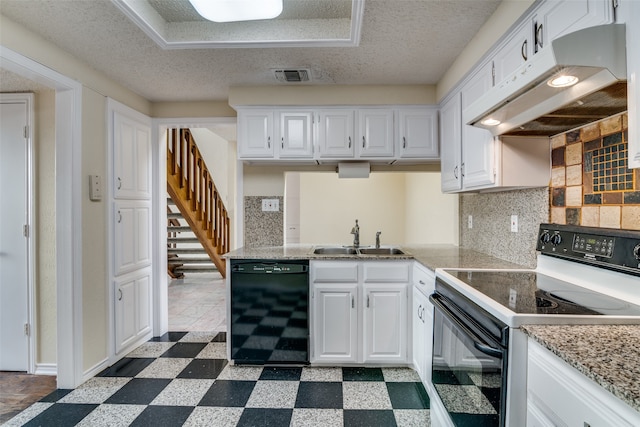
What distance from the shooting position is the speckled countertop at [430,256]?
6.72 feet

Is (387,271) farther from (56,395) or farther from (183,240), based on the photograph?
(183,240)

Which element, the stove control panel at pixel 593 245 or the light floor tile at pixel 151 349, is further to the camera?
the light floor tile at pixel 151 349

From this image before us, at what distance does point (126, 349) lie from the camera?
2.78 m

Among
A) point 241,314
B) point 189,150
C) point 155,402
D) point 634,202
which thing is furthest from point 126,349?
point 634,202

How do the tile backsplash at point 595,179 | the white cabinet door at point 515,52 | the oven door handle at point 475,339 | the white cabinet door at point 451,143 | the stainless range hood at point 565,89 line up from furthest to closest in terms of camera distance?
1. the white cabinet door at point 451,143
2. the white cabinet door at point 515,52
3. the tile backsplash at point 595,179
4. the oven door handle at point 475,339
5. the stainless range hood at point 565,89

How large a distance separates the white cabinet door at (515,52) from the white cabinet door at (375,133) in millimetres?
1037

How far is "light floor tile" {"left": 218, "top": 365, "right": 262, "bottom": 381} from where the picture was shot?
7.83 ft

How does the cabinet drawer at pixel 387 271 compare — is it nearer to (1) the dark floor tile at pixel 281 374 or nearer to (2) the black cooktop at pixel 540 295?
(2) the black cooktop at pixel 540 295

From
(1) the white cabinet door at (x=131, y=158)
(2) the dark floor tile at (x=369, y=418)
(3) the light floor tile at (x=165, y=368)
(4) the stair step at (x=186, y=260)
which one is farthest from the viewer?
(4) the stair step at (x=186, y=260)

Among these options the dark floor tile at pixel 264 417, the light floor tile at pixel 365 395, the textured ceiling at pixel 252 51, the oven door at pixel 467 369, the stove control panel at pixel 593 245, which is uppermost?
the textured ceiling at pixel 252 51

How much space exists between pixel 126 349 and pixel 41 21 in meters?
2.36

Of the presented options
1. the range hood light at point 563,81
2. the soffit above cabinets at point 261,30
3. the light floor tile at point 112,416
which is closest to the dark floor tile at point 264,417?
the light floor tile at point 112,416

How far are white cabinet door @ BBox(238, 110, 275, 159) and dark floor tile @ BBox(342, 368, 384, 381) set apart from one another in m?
1.77

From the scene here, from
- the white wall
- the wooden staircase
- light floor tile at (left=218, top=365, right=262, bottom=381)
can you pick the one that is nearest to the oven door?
light floor tile at (left=218, top=365, right=262, bottom=381)
